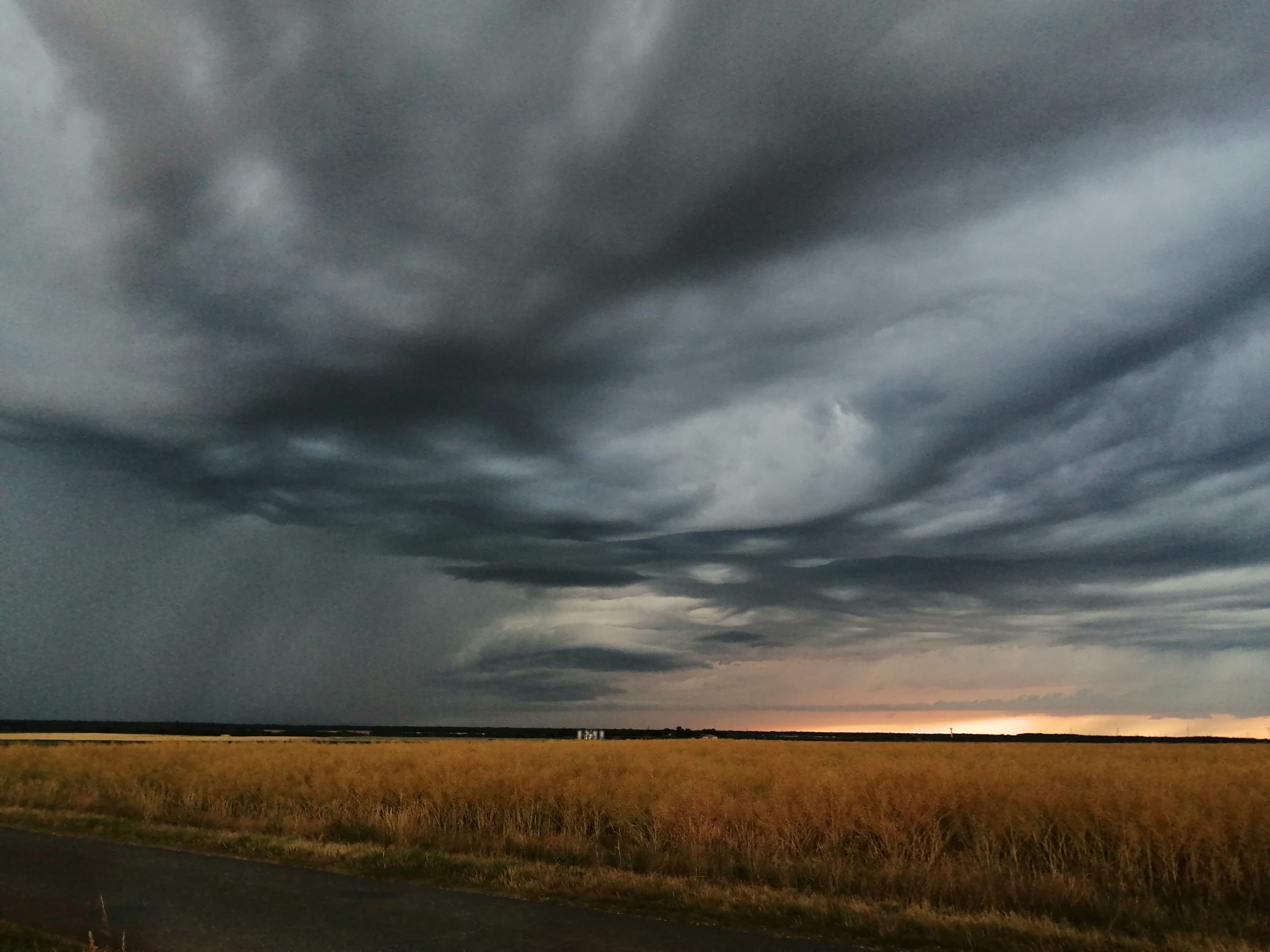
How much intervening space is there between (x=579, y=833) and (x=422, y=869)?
5.97 m

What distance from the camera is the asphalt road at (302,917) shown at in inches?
392

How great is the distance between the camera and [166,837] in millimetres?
20250

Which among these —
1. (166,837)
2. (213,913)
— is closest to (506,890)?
(213,913)

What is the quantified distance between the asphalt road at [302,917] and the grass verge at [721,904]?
0.74 metres

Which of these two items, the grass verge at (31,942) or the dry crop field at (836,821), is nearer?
the grass verge at (31,942)

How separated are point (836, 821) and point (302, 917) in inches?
446

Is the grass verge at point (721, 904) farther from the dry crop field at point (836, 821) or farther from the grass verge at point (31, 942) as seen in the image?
the dry crop field at point (836, 821)

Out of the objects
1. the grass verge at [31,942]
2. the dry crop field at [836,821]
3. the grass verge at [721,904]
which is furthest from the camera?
the dry crop field at [836,821]

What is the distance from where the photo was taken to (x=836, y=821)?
18312 millimetres

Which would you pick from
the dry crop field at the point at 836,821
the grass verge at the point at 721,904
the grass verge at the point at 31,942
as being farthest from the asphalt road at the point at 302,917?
the dry crop field at the point at 836,821

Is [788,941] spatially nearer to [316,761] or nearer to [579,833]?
[579,833]

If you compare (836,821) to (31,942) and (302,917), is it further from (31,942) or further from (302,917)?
(31,942)

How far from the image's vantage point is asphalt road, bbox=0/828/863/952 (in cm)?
996

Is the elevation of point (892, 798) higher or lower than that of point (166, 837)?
higher
